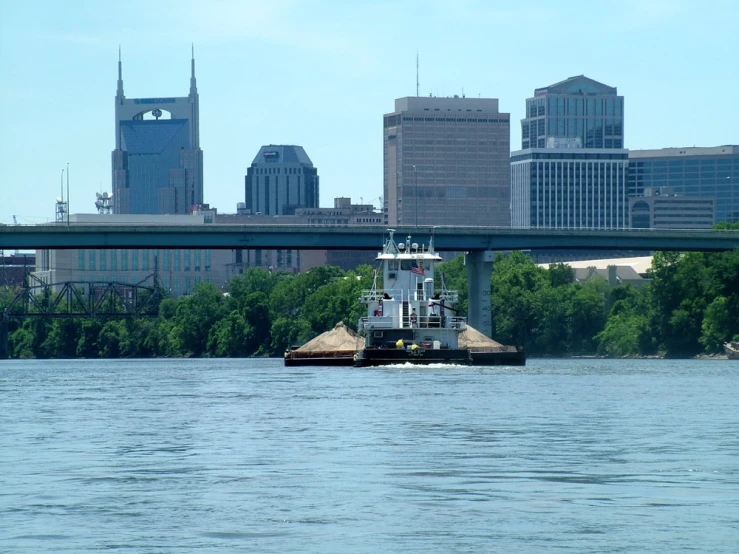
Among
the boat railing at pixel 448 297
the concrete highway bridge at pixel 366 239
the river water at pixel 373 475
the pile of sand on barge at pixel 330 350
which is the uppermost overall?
the concrete highway bridge at pixel 366 239

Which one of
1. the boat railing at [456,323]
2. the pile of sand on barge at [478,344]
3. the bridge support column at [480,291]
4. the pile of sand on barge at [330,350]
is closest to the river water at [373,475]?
the boat railing at [456,323]

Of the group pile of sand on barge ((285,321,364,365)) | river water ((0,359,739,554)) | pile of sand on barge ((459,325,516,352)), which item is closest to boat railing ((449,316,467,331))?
pile of sand on barge ((285,321,364,365))

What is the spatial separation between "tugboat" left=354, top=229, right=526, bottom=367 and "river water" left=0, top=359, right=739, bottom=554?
44797mm

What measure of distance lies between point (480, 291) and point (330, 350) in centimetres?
3044

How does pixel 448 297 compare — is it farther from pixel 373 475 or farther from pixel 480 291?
pixel 373 475

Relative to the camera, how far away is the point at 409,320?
123 m

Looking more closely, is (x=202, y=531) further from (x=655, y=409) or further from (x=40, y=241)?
(x=40, y=241)

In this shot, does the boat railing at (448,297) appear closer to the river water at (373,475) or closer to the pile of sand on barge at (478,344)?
the pile of sand on barge at (478,344)

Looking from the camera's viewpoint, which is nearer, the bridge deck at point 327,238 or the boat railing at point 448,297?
the boat railing at point 448,297

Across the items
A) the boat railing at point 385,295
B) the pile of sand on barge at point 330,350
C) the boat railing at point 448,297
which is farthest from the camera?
the pile of sand on barge at point 330,350

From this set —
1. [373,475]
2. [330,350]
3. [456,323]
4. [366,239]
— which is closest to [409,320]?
[456,323]

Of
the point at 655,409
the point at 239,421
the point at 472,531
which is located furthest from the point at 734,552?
the point at 655,409

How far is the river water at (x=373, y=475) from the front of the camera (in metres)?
31.9

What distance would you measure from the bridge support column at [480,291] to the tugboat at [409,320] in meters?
40.1
